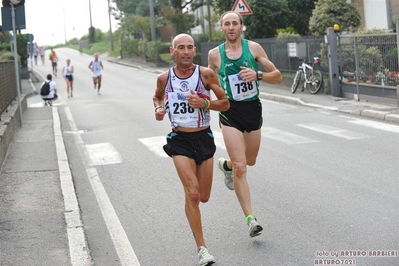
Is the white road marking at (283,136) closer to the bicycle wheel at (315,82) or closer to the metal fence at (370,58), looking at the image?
the metal fence at (370,58)

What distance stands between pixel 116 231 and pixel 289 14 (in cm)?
2562

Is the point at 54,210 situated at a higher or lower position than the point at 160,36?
lower

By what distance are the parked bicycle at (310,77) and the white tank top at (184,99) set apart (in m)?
16.8

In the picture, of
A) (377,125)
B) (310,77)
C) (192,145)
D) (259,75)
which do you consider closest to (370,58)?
(310,77)

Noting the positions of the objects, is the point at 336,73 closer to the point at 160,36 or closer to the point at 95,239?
the point at 95,239

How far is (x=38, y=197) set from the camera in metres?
9.67

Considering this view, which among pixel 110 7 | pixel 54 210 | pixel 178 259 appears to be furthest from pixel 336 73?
pixel 110 7

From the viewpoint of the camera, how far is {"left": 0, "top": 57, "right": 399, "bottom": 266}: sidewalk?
7.12m

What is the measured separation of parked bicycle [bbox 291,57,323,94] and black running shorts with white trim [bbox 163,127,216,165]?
55.0 ft

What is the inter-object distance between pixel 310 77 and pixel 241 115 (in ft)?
54.1

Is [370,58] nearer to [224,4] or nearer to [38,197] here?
[38,197]

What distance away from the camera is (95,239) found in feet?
25.5

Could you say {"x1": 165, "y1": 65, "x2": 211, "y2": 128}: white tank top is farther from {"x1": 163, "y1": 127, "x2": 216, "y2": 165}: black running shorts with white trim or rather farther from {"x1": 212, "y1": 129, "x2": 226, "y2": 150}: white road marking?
{"x1": 212, "y1": 129, "x2": 226, "y2": 150}: white road marking

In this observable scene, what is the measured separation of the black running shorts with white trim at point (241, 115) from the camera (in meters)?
7.70
